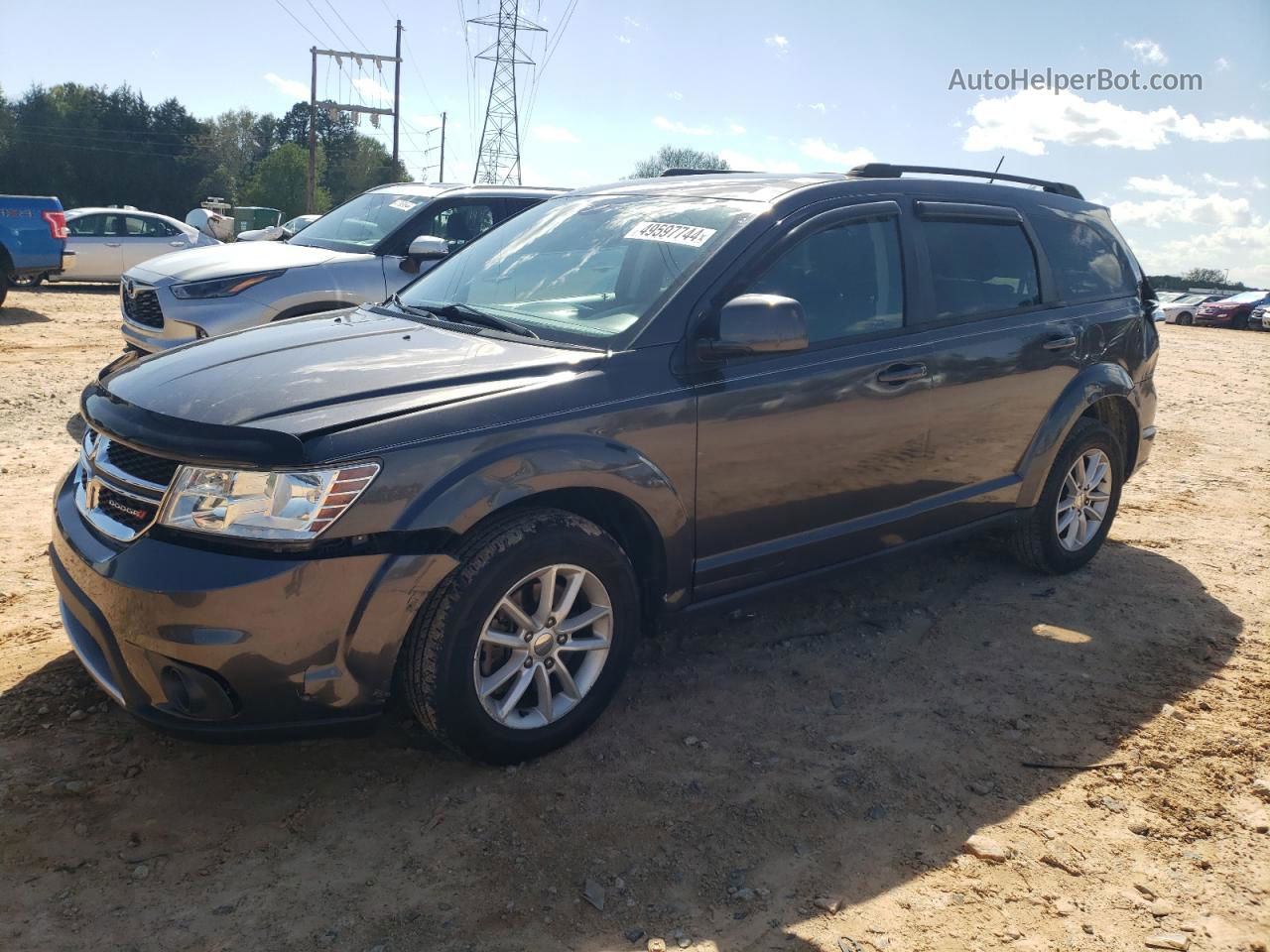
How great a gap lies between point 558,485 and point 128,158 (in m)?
71.3

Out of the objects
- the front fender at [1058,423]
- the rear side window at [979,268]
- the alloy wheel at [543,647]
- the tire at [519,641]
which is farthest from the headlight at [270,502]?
the front fender at [1058,423]

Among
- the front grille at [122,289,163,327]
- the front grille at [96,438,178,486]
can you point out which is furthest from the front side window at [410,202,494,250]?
the front grille at [96,438,178,486]

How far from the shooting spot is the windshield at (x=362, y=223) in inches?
313

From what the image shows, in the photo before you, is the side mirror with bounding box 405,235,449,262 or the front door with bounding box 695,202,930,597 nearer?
the front door with bounding box 695,202,930,597

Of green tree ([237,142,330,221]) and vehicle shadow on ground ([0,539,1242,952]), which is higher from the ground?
green tree ([237,142,330,221])

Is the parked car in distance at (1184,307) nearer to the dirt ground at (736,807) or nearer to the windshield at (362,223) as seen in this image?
the windshield at (362,223)

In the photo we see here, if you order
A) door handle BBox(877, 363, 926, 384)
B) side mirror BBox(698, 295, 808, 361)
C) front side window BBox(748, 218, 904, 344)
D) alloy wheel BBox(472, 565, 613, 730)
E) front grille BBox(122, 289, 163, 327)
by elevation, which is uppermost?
front side window BBox(748, 218, 904, 344)

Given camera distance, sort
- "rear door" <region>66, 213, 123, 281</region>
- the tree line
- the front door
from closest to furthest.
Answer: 1. the front door
2. "rear door" <region>66, 213, 123, 281</region>
3. the tree line

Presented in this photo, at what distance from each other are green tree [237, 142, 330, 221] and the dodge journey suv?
71478 millimetres

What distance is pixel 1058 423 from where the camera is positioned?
4820mm

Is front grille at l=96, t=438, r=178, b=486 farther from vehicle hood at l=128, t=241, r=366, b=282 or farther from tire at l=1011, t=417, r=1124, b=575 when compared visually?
vehicle hood at l=128, t=241, r=366, b=282

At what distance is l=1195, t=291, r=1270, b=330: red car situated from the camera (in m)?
34.2

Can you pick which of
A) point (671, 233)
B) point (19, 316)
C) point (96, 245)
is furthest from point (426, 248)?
point (96, 245)

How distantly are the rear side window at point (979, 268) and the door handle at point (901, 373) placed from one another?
11.9 inches
